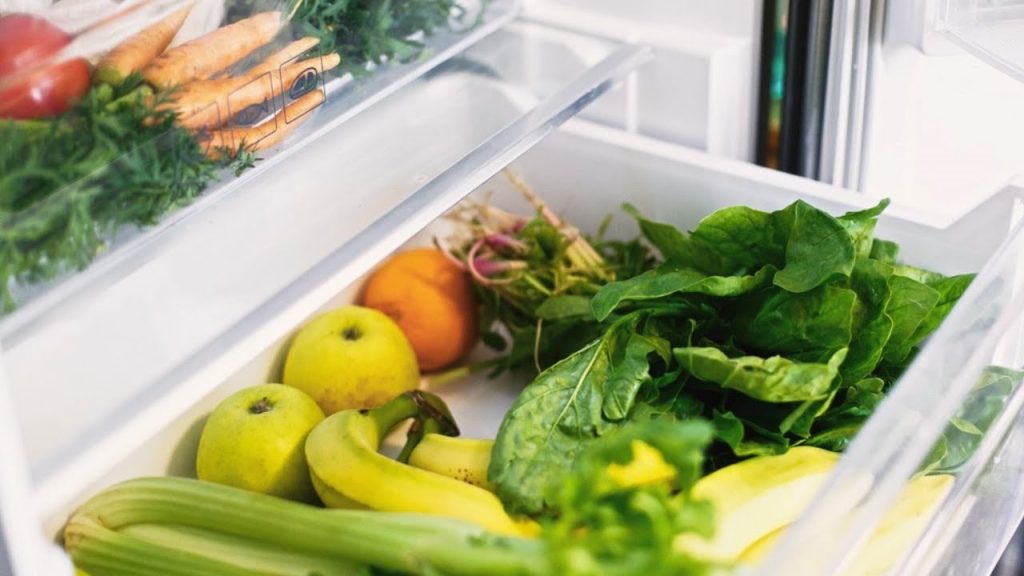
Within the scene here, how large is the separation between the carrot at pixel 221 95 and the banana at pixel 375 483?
0.21 meters

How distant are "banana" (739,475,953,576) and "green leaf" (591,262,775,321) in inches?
6.9

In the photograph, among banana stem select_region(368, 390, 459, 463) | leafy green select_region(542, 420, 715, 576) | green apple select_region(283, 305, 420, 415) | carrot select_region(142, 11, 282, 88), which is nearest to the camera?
leafy green select_region(542, 420, 715, 576)

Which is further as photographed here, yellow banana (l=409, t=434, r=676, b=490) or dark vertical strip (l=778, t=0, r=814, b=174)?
dark vertical strip (l=778, t=0, r=814, b=174)

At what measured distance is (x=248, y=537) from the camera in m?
0.76

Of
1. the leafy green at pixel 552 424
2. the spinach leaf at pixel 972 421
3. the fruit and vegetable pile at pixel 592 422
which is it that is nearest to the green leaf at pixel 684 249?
the fruit and vegetable pile at pixel 592 422

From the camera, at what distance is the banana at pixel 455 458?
849 millimetres

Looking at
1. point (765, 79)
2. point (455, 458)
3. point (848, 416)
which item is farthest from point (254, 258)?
point (765, 79)

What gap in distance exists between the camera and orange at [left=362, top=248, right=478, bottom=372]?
111 centimetres

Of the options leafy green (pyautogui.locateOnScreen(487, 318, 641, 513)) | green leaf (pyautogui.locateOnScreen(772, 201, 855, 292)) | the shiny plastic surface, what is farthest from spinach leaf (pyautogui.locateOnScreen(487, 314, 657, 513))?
the shiny plastic surface

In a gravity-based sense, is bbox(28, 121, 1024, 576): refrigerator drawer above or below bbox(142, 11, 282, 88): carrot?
below

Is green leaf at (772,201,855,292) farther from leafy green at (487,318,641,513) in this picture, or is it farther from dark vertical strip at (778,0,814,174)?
dark vertical strip at (778,0,814,174)

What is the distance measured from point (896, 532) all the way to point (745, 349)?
0.19 metres

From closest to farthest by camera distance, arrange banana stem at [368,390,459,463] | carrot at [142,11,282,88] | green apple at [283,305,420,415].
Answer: carrot at [142,11,282,88], banana stem at [368,390,459,463], green apple at [283,305,420,415]

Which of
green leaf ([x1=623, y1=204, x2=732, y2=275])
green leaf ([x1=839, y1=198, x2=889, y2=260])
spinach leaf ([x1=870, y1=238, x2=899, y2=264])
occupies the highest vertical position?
green leaf ([x1=839, y1=198, x2=889, y2=260])
